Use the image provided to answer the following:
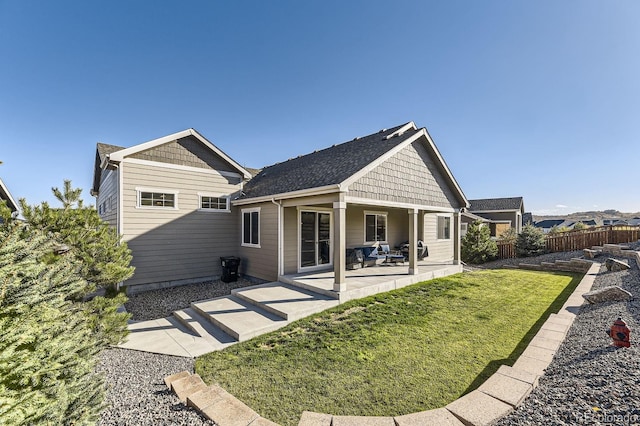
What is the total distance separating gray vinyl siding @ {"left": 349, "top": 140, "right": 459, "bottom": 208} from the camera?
7.93 meters

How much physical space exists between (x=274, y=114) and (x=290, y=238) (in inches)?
329

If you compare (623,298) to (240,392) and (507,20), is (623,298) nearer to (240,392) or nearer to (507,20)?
(240,392)

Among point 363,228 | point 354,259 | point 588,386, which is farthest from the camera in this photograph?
point 363,228

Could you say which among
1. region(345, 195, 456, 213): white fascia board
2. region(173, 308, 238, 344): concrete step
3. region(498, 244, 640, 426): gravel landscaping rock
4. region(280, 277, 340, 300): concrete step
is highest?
region(345, 195, 456, 213): white fascia board

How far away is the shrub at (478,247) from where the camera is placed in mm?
15648

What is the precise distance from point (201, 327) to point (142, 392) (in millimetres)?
2457

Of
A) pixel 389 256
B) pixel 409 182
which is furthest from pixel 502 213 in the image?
pixel 409 182

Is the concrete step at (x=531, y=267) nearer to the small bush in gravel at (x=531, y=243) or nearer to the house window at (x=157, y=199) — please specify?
the small bush in gravel at (x=531, y=243)

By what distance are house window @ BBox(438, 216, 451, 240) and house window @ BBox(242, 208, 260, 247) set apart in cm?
931

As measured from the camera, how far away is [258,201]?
31.0 ft

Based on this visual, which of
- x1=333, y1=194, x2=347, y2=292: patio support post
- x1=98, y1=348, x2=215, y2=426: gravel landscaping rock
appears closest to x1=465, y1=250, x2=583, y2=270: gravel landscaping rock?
x1=333, y1=194, x2=347, y2=292: patio support post

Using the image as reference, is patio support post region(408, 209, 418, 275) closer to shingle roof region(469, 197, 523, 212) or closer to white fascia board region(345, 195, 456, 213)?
white fascia board region(345, 195, 456, 213)

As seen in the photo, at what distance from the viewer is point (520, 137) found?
542 inches

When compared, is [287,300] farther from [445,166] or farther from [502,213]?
[502,213]
